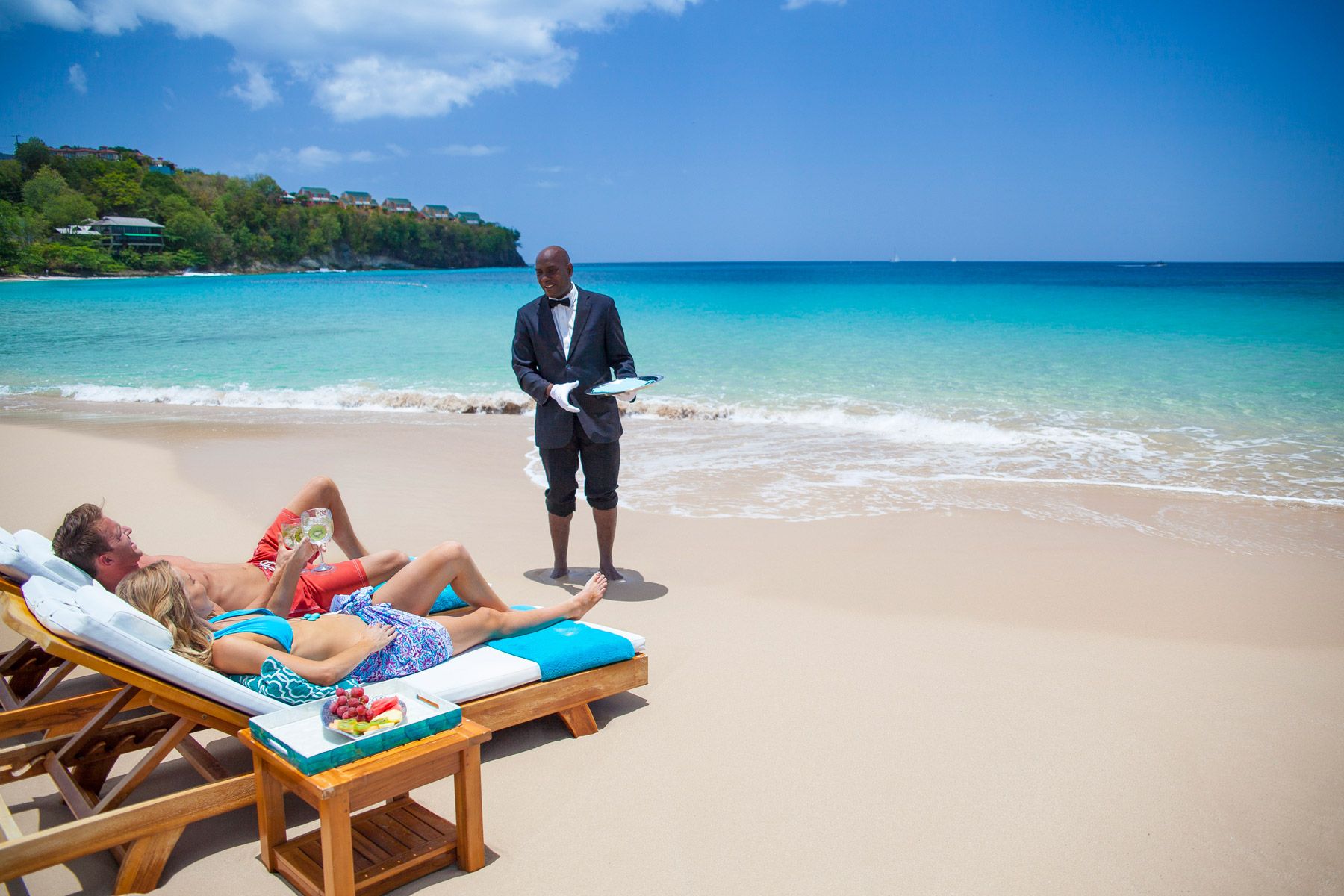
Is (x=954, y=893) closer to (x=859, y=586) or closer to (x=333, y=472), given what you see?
(x=859, y=586)

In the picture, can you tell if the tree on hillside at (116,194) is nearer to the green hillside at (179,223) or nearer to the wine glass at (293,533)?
the green hillside at (179,223)

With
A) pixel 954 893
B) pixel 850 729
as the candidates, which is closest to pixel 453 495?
pixel 850 729

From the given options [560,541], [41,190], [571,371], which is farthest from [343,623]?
[41,190]

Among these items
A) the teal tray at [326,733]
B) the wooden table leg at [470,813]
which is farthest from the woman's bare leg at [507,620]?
the wooden table leg at [470,813]

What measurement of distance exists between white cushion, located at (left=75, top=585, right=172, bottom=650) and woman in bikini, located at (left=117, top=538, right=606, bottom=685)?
0.14 meters

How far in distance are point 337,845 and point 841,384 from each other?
15.5m

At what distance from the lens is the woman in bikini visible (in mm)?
3162

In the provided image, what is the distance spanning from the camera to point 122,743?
3273mm

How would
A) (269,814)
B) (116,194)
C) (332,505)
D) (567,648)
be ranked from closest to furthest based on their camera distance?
(269,814)
(567,648)
(332,505)
(116,194)

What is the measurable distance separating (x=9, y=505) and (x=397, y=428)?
17.4 feet

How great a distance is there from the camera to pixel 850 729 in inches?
154

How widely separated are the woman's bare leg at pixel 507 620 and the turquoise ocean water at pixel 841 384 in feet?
11.7

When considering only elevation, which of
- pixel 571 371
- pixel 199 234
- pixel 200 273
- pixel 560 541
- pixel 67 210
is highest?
pixel 67 210

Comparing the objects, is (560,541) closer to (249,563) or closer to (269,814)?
(249,563)
